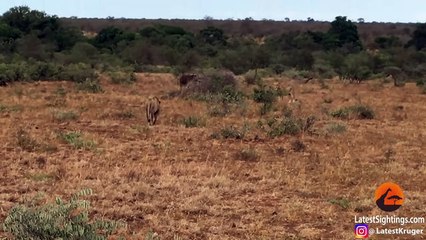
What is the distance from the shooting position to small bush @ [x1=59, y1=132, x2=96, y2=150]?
9078mm

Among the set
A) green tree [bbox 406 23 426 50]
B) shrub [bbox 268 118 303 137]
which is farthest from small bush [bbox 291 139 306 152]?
green tree [bbox 406 23 426 50]

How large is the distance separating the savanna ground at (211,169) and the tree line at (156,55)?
438 inches

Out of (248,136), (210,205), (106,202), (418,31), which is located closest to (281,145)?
(248,136)

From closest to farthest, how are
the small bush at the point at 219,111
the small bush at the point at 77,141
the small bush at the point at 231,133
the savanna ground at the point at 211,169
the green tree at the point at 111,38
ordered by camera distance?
the savanna ground at the point at 211,169 → the small bush at the point at 77,141 → the small bush at the point at 231,133 → the small bush at the point at 219,111 → the green tree at the point at 111,38

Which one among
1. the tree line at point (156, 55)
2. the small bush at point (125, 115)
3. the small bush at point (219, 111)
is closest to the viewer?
the small bush at point (125, 115)

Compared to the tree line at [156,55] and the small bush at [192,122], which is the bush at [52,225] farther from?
the tree line at [156,55]

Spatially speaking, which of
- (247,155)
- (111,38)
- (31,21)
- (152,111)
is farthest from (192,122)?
(111,38)

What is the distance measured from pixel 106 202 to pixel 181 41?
112 ft

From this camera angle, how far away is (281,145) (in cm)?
981

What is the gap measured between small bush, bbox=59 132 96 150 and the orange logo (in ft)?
15.2

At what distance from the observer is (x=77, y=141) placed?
30.3 feet

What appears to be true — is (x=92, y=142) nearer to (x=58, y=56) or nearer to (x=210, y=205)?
(x=210, y=205)

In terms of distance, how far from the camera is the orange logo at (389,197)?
20.6 feet

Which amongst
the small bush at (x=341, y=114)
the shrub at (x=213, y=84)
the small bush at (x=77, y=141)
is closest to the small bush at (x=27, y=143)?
the small bush at (x=77, y=141)
